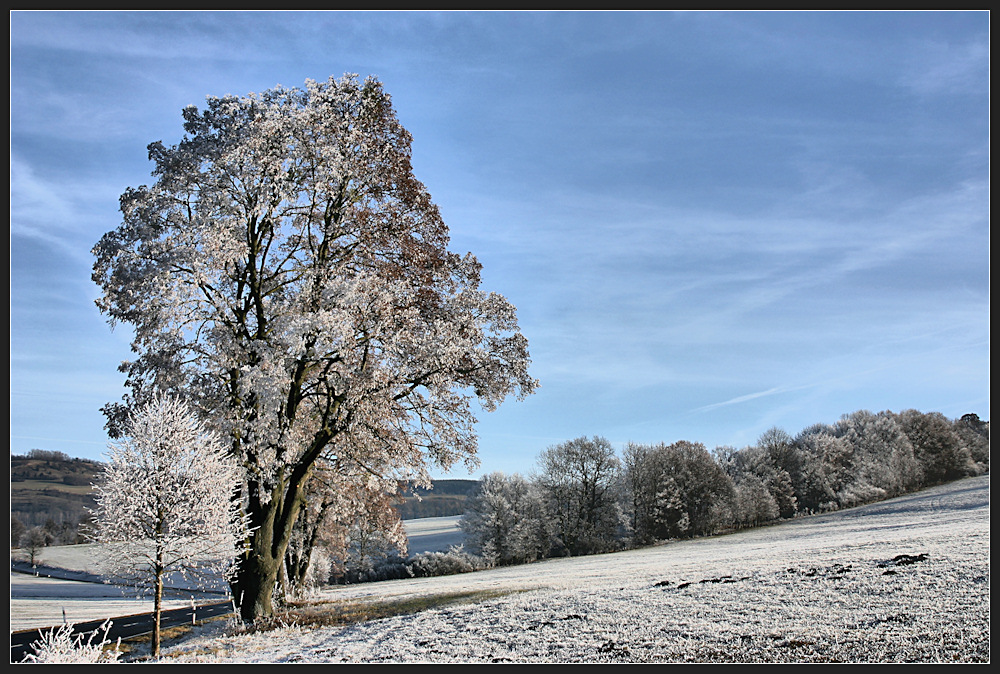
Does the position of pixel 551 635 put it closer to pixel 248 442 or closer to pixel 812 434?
pixel 248 442

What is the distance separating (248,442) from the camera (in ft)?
63.4

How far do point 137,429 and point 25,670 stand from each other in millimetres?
6508

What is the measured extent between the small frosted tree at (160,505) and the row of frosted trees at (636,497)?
170 feet

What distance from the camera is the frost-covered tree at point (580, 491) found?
66875mm

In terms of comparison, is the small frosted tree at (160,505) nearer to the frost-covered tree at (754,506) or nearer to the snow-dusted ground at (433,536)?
the frost-covered tree at (754,506)

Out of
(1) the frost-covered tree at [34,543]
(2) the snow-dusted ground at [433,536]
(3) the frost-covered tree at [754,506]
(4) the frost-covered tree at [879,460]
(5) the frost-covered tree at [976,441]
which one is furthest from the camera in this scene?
(5) the frost-covered tree at [976,441]

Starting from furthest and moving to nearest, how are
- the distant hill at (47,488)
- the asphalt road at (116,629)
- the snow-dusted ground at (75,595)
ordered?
the distant hill at (47,488)
the snow-dusted ground at (75,595)
the asphalt road at (116,629)

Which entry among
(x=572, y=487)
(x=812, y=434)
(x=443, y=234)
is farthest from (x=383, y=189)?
(x=812, y=434)

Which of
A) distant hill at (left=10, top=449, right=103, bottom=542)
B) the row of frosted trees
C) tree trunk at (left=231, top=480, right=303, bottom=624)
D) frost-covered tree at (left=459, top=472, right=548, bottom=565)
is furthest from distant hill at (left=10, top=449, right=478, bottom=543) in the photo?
tree trunk at (left=231, top=480, right=303, bottom=624)

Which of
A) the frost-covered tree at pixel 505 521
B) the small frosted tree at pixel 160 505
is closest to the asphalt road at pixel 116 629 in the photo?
the small frosted tree at pixel 160 505

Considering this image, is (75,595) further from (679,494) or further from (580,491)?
(679,494)

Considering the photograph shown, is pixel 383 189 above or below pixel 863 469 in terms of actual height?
above

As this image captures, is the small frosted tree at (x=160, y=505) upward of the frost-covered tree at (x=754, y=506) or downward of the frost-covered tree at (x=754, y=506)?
upward

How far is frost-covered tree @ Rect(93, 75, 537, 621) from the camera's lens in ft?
63.8
